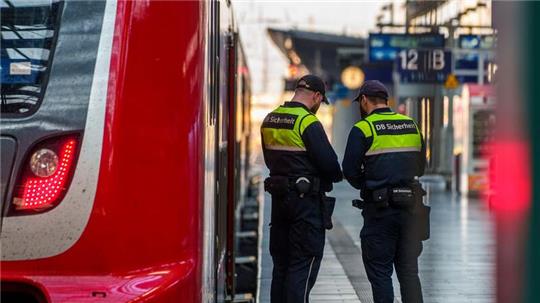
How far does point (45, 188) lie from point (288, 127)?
8.86ft

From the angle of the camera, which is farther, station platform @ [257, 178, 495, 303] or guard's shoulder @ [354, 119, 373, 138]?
station platform @ [257, 178, 495, 303]

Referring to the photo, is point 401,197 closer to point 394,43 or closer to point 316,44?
point 394,43

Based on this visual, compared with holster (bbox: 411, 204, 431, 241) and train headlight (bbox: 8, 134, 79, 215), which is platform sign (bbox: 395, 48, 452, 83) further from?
train headlight (bbox: 8, 134, 79, 215)

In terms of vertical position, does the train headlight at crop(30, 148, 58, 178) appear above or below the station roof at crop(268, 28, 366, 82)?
above

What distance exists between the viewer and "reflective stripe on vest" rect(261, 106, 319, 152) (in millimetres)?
6074

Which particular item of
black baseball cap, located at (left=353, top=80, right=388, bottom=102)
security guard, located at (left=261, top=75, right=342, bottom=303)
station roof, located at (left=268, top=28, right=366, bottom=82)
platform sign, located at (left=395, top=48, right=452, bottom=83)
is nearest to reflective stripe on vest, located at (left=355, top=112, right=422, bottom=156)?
black baseball cap, located at (left=353, top=80, right=388, bottom=102)

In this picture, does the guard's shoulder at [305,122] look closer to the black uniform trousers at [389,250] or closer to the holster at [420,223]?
the black uniform trousers at [389,250]

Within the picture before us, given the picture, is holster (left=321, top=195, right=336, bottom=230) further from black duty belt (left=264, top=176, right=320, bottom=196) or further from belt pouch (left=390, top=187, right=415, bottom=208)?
belt pouch (left=390, top=187, right=415, bottom=208)

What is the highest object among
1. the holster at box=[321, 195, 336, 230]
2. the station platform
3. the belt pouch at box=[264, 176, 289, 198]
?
the belt pouch at box=[264, 176, 289, 198]

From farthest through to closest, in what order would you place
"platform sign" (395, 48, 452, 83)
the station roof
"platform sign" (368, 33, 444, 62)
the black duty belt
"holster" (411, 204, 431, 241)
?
1. the station roof
2. "platform sign" (368, 33, 444, 62)
3. "platform sign" (395, 48, 452, 83)
4. "holster" (411, 204, 431, 241)
5. the black duty belt

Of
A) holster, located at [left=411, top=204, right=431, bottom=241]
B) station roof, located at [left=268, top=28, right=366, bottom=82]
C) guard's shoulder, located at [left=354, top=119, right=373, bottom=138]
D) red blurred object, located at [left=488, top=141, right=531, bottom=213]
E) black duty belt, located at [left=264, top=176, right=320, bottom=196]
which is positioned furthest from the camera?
station roof, located at [left=268, top=28, right=366, bottom=82]

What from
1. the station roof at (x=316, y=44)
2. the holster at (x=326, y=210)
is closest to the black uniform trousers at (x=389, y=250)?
the holster at (x=326, y=210)

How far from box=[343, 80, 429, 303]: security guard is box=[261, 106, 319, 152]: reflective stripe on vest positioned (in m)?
0.33

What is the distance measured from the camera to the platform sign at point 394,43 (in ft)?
76.5
